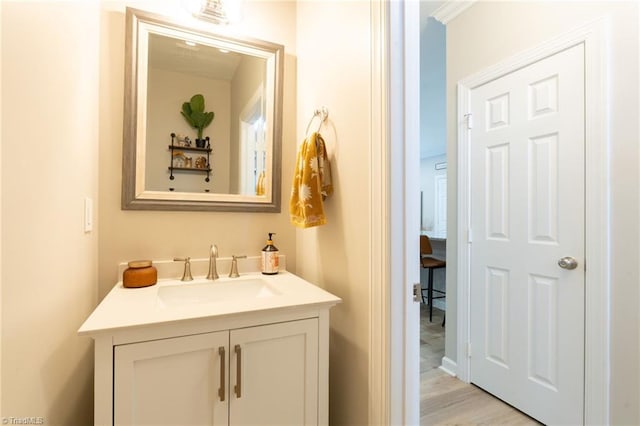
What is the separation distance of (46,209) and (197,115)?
91cm

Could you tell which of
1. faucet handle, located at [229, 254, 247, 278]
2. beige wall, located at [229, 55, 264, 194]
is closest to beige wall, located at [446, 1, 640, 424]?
beige wall, located at [229, 55, 264, 194]

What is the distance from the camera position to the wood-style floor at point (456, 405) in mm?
1684

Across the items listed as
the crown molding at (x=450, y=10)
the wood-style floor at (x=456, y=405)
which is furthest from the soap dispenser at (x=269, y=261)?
the crown molding at (x=450, y=10)

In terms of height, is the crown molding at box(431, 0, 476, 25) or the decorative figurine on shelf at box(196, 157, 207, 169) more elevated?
the crown molding at box(431, 0, 476, 25)

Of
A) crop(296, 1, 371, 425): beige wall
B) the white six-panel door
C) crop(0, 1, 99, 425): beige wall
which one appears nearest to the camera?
crop(0, 1, 99, 425): beige wall

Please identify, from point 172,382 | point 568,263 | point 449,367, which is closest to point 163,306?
point 172,382

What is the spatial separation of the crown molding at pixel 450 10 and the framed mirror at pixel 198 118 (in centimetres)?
134

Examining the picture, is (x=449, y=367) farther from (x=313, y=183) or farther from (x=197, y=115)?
(x=197, y=115)

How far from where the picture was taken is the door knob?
1510 mm

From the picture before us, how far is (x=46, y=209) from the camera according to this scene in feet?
2.35

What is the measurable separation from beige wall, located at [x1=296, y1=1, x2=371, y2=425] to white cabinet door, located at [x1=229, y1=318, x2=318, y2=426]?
0.60 ft

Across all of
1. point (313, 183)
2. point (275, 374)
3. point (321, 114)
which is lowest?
point (275, 374)

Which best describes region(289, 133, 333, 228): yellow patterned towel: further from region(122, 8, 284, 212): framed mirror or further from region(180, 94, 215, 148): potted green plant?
region(180, 94, 215, 148): potted green plant

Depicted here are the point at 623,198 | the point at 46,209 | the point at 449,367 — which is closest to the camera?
the point at 46,209
